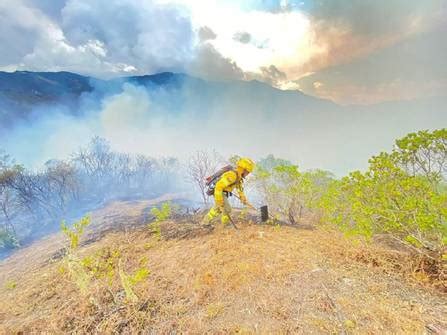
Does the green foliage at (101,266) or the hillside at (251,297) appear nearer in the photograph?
the hillside at (251,297)

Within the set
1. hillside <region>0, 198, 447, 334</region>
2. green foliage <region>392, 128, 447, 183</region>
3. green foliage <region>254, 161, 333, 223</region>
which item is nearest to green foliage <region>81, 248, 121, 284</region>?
hillside <region>0, 198, 447, 334</region>

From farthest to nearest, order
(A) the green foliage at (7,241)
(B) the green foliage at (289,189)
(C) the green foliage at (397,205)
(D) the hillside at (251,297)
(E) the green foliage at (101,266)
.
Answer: (A) the green foliage at (7,241) → (B) the green foliage at (289,189) → (E) the green foliage at (101,266) → (C) the green foliage at (397,205) → (D) the hillside at (251,297)

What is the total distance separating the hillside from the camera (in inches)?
120

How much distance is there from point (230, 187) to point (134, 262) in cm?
334

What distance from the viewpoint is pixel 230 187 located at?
681cm

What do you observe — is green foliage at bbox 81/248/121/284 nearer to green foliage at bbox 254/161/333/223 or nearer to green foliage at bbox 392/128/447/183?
green foliage at bbox 254/161/333/223

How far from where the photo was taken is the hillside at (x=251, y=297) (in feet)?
9.98

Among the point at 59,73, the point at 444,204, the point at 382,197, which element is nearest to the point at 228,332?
the point at 382,197

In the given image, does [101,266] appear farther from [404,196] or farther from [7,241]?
[7,241]

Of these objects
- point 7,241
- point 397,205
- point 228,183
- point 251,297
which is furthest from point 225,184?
point 7,241

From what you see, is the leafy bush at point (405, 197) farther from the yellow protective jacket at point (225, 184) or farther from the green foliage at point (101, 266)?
the green foliage at point (101, 266)

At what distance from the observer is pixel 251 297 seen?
3.76m

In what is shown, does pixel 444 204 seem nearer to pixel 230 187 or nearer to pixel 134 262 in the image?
pixel 230 187

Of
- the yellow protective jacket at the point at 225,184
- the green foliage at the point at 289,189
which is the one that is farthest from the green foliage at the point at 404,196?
the yellow protective jacket at the point at 225,184
